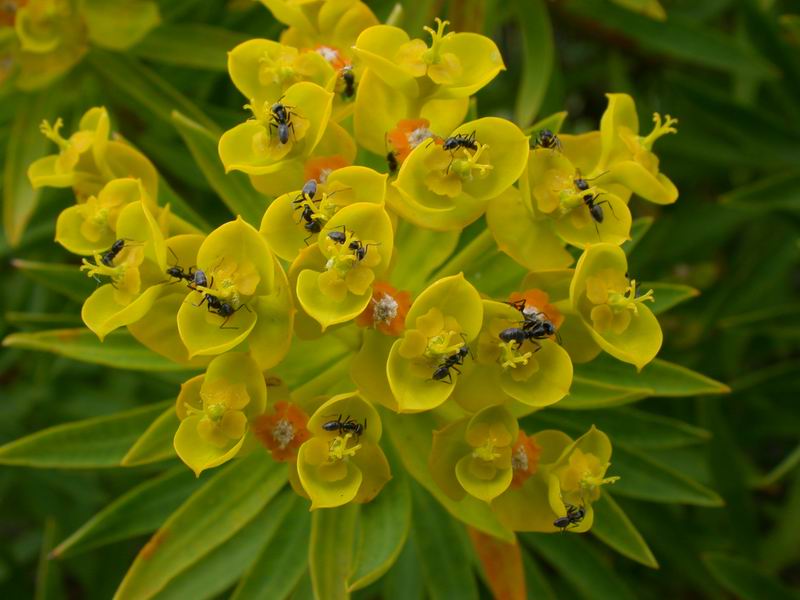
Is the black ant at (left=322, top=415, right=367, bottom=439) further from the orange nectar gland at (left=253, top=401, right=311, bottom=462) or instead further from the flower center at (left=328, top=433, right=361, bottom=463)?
the orange nectar gland at (left=253, top=401, right=311, bottom=462)

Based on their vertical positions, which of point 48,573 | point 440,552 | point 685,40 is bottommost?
point 48,573

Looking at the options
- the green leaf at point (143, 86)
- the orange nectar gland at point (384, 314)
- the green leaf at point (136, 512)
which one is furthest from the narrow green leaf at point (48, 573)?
the orange nectar gland at point (384, 314)

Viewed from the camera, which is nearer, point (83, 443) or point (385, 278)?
point (385, 278)

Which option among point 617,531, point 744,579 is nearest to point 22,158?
point 617,531

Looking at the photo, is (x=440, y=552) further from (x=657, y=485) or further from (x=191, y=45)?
(x=191, y=45)

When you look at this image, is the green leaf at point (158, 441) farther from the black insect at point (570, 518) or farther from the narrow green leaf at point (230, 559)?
the black insect at point (570, 518)

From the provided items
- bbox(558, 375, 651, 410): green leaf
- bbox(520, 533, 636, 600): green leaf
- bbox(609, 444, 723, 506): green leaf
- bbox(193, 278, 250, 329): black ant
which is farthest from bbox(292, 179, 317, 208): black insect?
bbox(520, 533, 636, 600): green leaf
